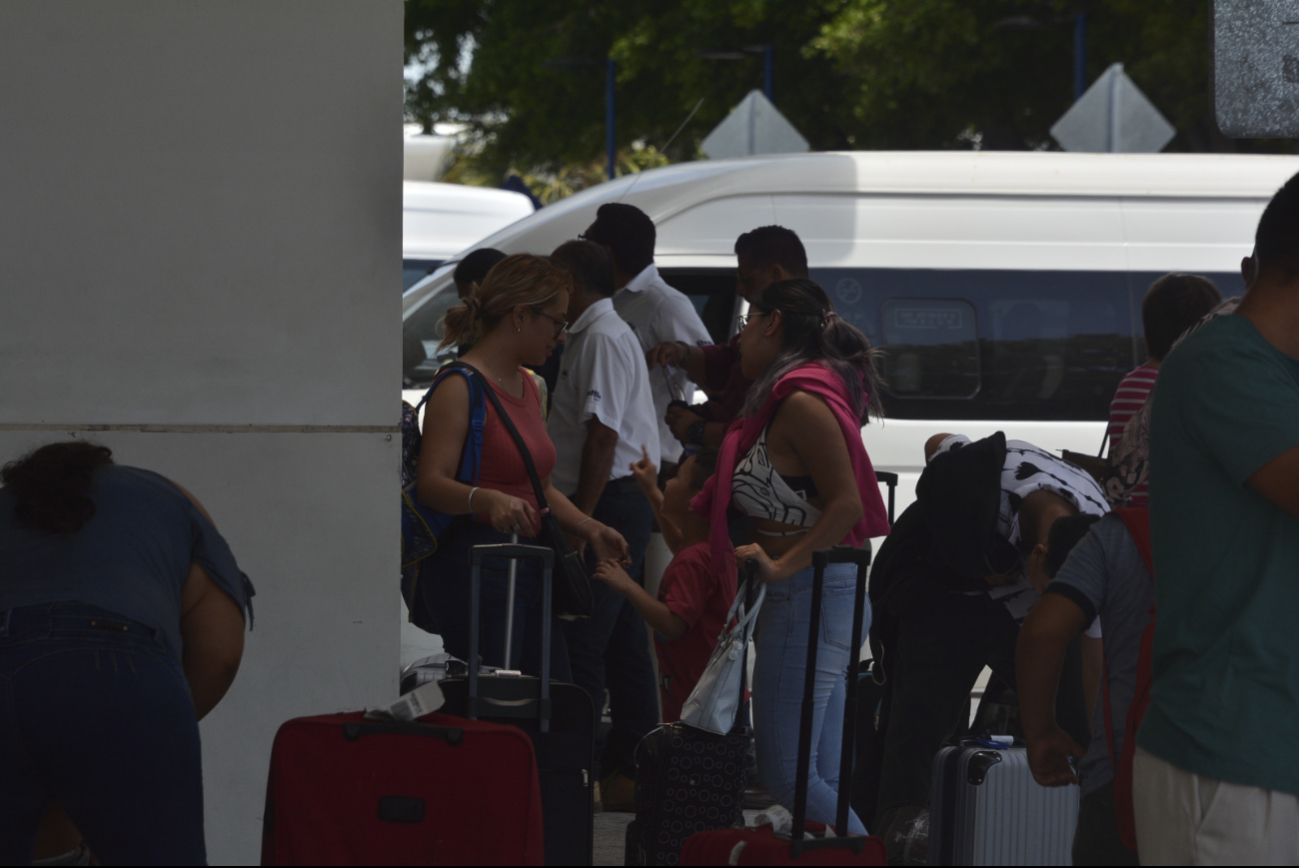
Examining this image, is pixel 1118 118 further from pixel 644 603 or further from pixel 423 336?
pixel 644 603

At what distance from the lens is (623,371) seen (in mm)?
5055

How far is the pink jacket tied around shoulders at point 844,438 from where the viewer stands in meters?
3.86

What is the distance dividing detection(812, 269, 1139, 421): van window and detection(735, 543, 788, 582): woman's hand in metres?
3.48

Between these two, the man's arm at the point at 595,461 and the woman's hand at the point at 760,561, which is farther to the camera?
the man's arm at the point at 595,461

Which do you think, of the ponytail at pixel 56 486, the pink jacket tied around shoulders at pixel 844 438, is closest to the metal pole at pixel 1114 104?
the pink jacket tied around shoulders at pixel 844 438

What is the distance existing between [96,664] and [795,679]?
68.8 inches

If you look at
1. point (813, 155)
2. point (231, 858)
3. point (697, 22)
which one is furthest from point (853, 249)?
point (697, 22)

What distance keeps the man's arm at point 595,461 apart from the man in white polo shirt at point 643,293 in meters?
0.70

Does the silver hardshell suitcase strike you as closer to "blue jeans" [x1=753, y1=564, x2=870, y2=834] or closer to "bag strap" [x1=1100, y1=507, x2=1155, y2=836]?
"blue jeans" [x1=753, y1=564, x2=870, y2=834]

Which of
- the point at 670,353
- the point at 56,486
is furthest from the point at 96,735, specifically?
the point at 670,353

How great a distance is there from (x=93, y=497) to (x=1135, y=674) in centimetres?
201

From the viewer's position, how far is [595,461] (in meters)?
5.04

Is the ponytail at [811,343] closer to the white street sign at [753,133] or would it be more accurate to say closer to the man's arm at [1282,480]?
the man's arm at [1282,480]

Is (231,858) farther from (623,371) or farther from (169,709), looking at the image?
(623,371)
